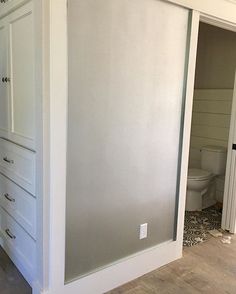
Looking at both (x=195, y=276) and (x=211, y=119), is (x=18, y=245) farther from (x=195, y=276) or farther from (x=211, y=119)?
(x=211, y=119)

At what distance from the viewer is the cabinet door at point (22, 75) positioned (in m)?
1.67

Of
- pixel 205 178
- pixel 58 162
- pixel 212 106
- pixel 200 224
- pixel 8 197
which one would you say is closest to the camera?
pixel 58 162

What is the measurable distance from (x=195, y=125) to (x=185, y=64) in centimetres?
184

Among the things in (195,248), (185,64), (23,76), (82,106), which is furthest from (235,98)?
(23,76)

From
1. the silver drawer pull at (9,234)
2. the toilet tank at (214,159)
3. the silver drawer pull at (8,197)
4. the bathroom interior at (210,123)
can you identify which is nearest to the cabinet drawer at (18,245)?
the silver drawer pull at (9,234)

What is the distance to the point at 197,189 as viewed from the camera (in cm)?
333

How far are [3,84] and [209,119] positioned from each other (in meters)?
2.54

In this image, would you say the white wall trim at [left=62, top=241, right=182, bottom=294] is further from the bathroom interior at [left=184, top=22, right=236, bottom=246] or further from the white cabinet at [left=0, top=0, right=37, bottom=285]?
the bathroom interior at [left=184, top=22, right=236, bottom=246]

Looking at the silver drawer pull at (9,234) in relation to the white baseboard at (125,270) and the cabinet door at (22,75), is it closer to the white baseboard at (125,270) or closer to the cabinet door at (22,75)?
the white baseboard at (125,270)

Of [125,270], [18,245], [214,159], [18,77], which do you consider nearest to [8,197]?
[18,245]

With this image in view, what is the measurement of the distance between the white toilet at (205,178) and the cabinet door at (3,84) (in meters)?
2.00

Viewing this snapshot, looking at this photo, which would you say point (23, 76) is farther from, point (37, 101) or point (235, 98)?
point (235, 98)

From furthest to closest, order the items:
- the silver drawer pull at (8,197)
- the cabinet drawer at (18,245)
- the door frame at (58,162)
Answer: the silver drawer pull at (8,197) → the cabinet drawer at (18,245) → the door frame at (58,162)

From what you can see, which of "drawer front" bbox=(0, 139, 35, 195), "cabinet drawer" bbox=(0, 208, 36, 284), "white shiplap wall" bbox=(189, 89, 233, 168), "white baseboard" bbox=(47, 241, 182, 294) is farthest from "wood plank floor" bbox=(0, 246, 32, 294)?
"white shiplap wall" bbox=(189, 89, 233, 168)
